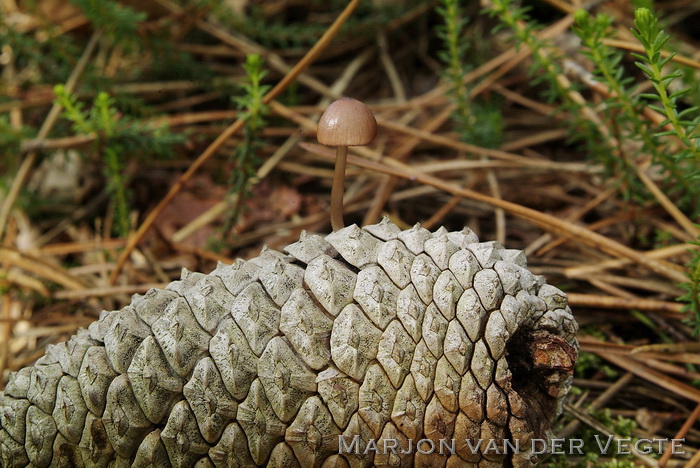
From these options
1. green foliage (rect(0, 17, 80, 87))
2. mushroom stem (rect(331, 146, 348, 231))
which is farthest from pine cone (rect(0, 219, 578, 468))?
green foliage (rect(0, 17, 80, 87))

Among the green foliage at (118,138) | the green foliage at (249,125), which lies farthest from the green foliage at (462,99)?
the green foliage at (118,138)

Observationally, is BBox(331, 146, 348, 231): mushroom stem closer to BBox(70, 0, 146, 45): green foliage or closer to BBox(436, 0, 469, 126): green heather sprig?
BBox(436, 0, 469, 126): green heather sprig

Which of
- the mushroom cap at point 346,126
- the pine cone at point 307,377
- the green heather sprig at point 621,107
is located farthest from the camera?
the green heather sprig at point 621,107

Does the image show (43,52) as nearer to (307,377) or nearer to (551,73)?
(551,73)

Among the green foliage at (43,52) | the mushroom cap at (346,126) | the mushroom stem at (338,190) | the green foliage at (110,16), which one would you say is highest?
the green foliage at (110,16)

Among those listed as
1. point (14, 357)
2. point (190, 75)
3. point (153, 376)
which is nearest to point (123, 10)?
point (190, 75)

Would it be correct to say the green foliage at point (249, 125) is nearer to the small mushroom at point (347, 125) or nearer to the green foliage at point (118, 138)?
the green foliage at point (118, 138)

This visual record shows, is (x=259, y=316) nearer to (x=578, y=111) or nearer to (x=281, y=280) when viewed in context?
(x=281, y=280)
